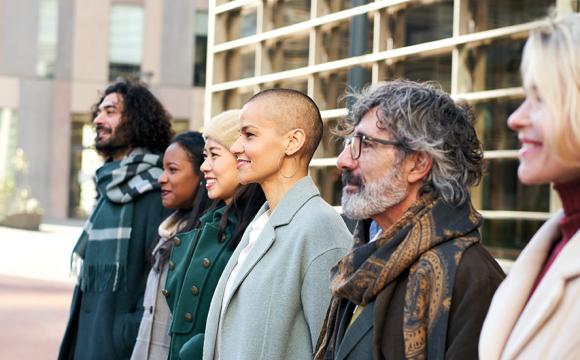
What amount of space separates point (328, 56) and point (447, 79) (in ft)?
3.83

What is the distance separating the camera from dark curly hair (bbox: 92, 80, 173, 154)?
5.95 m

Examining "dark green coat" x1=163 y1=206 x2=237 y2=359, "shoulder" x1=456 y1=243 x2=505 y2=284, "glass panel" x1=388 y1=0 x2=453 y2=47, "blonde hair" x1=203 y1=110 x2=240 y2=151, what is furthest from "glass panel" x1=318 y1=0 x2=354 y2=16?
"shoulder" x1=456 y1=243 x2=505 y2=284


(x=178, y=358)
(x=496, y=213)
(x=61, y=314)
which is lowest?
(x=61, y=314)

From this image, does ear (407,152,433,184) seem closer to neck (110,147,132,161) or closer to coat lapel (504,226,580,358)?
coat lapel (504,226,580,358)

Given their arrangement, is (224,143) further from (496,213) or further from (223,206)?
(496,213)

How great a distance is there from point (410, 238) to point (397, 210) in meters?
0.24

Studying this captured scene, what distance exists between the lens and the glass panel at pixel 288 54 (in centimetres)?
730

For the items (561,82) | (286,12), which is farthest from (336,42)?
(561,82)

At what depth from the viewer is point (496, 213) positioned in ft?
18.9

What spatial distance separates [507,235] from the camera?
5.69 metres

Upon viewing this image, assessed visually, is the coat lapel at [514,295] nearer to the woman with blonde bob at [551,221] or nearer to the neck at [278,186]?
the woman with blonde bob at [551,221]

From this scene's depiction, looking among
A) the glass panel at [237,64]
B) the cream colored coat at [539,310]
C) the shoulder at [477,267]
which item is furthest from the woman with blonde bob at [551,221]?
the glass panel at [237,64]

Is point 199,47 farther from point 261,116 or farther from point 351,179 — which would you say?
point 351,179

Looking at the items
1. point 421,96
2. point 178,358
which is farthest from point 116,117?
point 421,96
